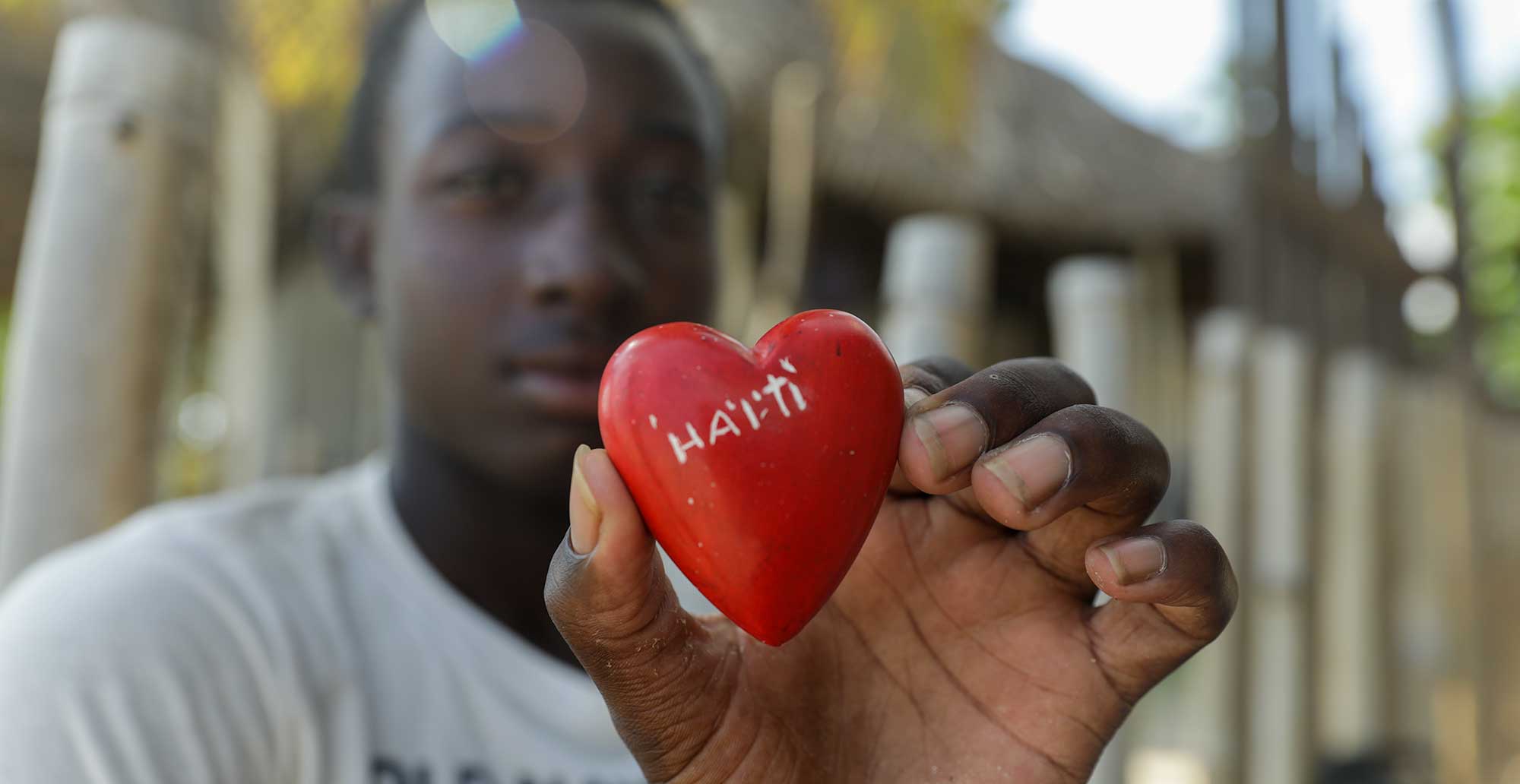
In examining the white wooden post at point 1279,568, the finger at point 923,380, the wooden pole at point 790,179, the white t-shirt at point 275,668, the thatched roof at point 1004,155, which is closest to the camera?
the finger at point 923,380

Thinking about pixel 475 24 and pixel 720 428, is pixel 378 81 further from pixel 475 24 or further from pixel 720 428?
pixel 720 428

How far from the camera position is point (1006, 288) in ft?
20.8

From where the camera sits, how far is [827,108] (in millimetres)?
4223

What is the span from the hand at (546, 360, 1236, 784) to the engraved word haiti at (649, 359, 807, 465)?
6 cm

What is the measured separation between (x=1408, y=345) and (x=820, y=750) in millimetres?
5271

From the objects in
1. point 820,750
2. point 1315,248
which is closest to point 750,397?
point 820,750

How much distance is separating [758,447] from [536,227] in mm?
541

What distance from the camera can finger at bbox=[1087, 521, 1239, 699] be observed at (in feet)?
2.06

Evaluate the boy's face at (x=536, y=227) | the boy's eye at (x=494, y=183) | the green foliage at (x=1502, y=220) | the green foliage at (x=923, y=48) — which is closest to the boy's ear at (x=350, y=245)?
the boy's face at (x=536, y=227)

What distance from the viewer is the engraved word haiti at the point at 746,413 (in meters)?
0.63

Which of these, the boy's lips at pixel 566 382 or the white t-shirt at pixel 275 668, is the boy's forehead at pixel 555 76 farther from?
the white t-shirt at pixel 275 668

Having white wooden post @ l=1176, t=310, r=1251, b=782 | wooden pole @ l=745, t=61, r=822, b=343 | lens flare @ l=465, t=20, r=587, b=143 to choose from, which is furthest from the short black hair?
wooden pole @ l=745, t=61, r=822, b=343

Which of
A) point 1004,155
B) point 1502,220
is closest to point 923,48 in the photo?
point 1004,155

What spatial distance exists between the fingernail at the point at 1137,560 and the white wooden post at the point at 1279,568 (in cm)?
218
